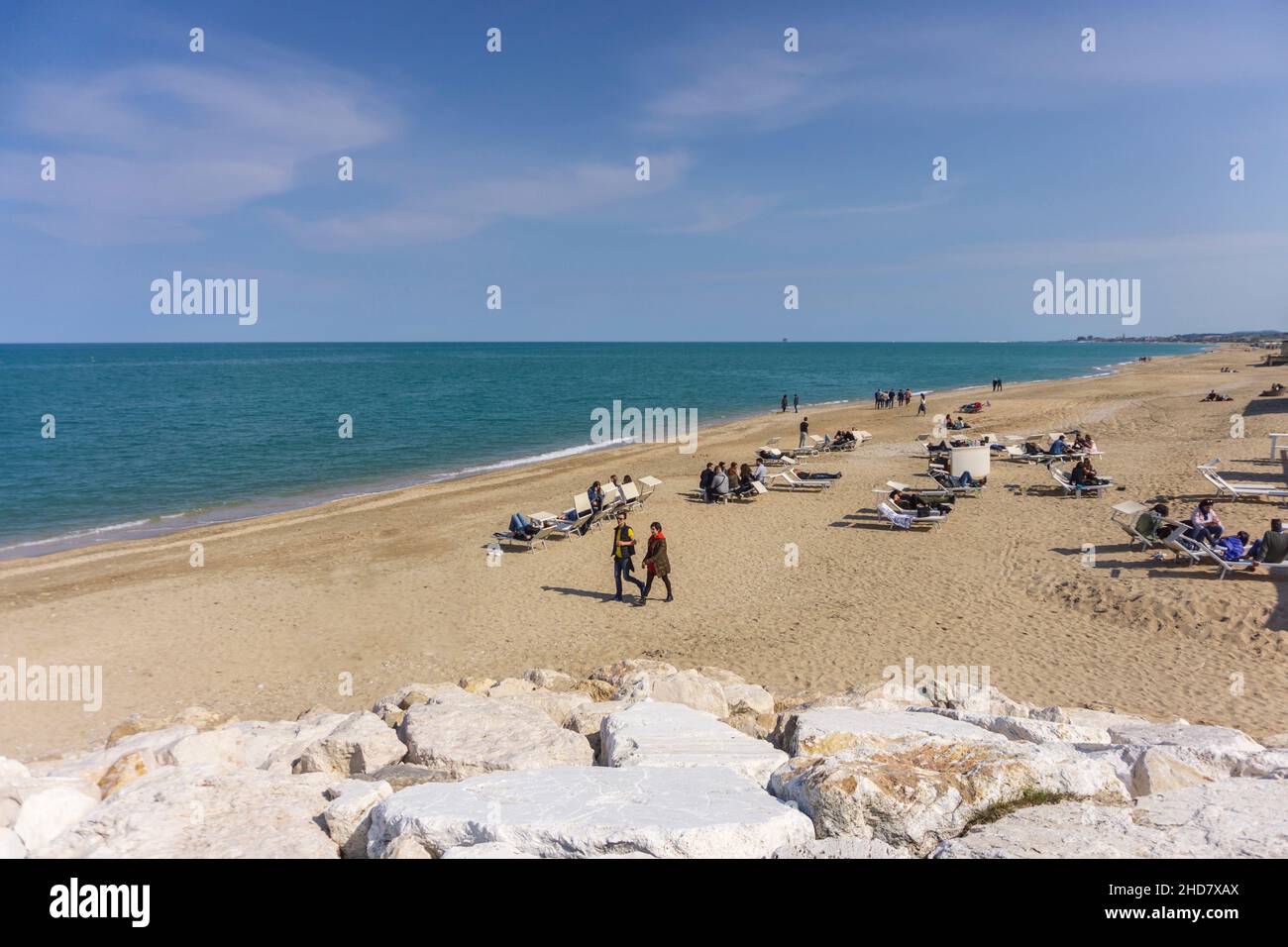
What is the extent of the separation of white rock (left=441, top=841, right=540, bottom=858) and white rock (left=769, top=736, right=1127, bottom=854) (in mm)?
1553

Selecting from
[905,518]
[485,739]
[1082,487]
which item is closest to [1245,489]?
[1082,487]

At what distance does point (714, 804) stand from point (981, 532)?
42.4 feet

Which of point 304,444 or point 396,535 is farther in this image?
point 304,444

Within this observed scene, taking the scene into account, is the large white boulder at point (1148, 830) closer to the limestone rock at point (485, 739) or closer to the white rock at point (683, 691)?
the limestone rock at point (485, 739)

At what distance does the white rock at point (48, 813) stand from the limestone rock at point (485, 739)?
80.6 inches

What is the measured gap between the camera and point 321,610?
1294 cm

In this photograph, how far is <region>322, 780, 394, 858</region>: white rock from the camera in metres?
4.23

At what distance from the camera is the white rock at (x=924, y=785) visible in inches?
149

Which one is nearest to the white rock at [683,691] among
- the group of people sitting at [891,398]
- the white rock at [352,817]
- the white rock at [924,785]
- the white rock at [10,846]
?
the white rock at [924,785]

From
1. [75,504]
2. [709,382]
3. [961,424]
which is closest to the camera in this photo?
[75,504]

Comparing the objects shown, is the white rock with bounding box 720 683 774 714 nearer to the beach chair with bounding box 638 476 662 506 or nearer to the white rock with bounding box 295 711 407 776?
the white rock with bounding box 295 711 407 776

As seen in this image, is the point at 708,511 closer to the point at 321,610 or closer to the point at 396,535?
the point at 396,535
